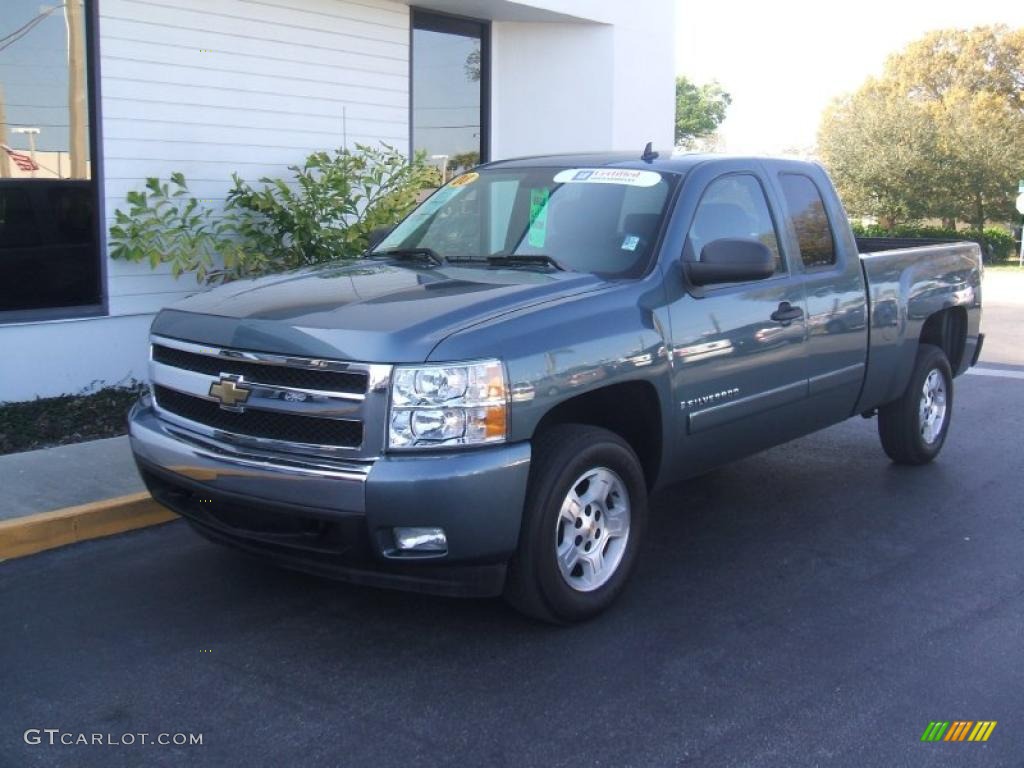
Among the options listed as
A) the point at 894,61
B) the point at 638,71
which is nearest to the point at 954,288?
the point at 638,71

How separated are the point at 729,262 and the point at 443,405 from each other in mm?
1673

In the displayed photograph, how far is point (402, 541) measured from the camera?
13.1ft

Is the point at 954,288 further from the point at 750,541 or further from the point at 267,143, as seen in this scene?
the point at 267,143

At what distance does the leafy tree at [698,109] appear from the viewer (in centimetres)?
6006

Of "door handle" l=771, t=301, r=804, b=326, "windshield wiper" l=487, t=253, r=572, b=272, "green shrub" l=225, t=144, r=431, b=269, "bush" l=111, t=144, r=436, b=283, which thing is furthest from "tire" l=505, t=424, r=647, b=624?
"green shrub" l=225, t=144, r=431, b=269

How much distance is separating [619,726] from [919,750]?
1.00m

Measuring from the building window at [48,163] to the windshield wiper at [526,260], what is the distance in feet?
15.2

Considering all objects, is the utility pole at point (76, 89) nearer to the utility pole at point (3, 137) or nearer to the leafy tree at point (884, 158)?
the utility pole at point (3, 137)

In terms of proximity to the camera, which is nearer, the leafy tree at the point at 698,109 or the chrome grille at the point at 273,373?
the chrome grille at the point at 273,373

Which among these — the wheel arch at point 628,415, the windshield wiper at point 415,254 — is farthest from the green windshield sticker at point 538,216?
the wheel arch at point 628,415

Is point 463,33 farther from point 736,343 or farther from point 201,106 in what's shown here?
point 736,343

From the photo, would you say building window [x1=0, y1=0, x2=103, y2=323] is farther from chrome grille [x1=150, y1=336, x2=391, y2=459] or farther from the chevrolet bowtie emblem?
the chevrolet bowtie emblem

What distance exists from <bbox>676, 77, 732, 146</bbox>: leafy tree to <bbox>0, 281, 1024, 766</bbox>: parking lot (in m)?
55.6

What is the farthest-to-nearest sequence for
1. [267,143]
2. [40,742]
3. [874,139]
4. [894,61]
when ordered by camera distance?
[894,61] < [874,139] < [267,143] < [40,742]
